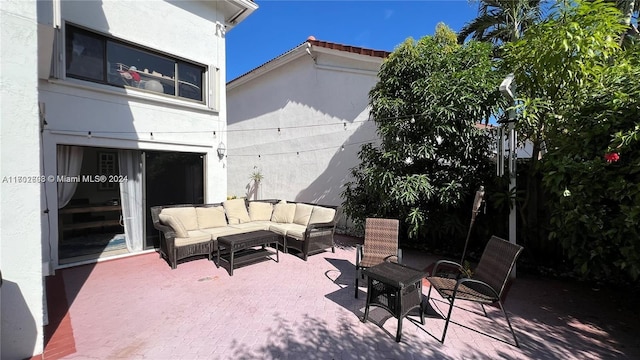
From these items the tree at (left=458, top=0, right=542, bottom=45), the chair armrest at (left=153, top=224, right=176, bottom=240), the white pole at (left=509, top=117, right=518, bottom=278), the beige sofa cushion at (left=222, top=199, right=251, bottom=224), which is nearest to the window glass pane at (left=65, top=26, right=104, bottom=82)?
the chair armrest at (left=153, top=224, right=176, bottom=240)

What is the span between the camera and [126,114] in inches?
241

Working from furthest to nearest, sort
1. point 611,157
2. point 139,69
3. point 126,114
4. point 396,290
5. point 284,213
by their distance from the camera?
point 284,213, point 139,69, point 126,114, point 396,290, point 611,157

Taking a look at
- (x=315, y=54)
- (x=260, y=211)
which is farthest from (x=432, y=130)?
(x=315, y=54)

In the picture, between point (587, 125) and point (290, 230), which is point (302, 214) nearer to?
point (290, 230)

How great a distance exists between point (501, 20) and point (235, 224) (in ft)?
38.7

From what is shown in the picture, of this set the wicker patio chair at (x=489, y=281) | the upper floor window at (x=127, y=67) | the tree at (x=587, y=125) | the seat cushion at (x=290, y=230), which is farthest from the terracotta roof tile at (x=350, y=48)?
the wicker patio chair at (x=489, y=281)

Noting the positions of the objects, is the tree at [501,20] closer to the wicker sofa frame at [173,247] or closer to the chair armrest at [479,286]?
the chair armrest at [479,286]

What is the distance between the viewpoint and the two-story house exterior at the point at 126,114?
5.22m

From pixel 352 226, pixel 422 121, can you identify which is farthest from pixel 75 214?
pixel 422 121

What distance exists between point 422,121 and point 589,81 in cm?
242

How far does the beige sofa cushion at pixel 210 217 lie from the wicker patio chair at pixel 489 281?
510 centimetres

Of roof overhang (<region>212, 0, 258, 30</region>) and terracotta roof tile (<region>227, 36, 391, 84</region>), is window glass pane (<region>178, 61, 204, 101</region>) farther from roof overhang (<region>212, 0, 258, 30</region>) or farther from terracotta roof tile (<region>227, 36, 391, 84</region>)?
terracotta roof tile (<region>227, 36, 391, 84</region>)

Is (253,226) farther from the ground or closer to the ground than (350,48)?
closer to the ground

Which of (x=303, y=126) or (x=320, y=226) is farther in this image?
(x=303, y=126)
